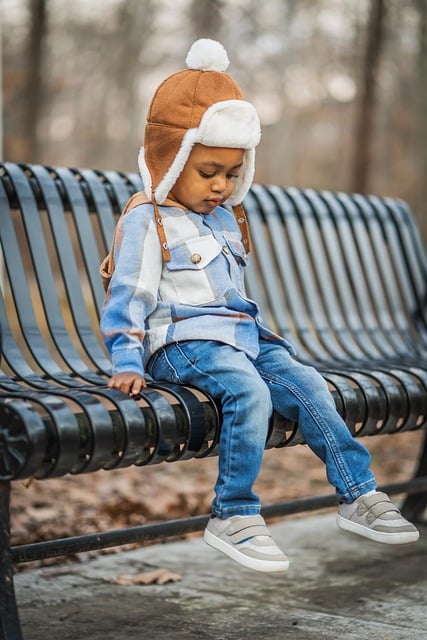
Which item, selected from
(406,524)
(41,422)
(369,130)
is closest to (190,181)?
(41,422)

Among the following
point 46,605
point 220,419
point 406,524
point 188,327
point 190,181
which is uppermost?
point 190,181

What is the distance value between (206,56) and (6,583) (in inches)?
55.8

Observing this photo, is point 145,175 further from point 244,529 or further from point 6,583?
point 6,583

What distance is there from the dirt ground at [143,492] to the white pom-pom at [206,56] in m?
2.00

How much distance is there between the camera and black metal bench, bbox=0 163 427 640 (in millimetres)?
2096

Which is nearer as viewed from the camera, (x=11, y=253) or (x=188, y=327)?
(x=188, y=327)

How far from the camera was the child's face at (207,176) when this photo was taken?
2.53 m

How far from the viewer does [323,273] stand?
12.7 feet

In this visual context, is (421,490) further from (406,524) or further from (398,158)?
(398,158)

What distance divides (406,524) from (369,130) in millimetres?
8784

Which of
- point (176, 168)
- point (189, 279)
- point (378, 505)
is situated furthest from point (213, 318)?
point (378, 505)

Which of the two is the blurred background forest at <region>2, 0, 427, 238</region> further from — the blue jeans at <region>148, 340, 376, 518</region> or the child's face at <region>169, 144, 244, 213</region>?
the blue jeans at <region>148, 340, 376, 518</region>

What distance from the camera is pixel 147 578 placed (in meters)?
3.25

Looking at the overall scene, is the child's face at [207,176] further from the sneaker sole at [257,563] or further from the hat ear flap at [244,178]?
the sneaker sole at [257,563]
